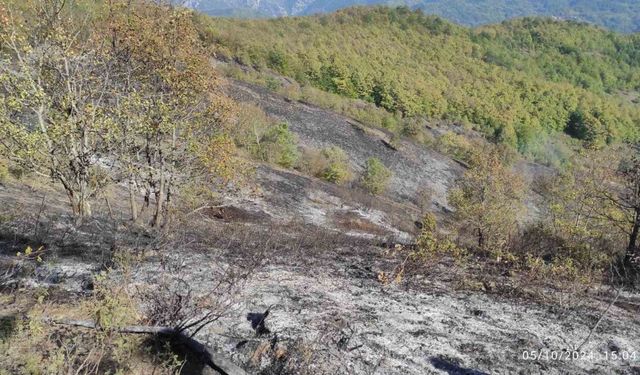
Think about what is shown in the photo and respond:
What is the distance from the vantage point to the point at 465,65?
4931 inches

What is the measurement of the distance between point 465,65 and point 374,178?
326ft

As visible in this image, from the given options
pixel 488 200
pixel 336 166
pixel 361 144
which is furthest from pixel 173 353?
pixel 361 144

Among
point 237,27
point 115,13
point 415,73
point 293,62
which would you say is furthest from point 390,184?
point 415,73

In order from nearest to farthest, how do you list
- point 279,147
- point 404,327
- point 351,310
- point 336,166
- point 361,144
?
point 404,327 < point 351,310 < point 279,147 < point 336,166 < point 361,144

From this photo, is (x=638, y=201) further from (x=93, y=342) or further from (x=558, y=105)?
(x=558, y=105)

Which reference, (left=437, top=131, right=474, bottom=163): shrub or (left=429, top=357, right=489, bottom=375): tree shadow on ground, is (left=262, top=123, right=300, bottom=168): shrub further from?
(left=429, top=357, right=489, bottom=375): tree shadow on ground

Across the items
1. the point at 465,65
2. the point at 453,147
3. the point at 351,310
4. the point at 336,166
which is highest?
the point at 465,65

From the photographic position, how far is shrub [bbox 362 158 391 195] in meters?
36.0

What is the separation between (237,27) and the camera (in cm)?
8969

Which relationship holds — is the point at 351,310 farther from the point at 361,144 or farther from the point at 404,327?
the point at 361,144

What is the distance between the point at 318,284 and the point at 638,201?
10.9m

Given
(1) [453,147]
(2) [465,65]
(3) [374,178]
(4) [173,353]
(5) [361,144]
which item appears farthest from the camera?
(2) [465,65]
